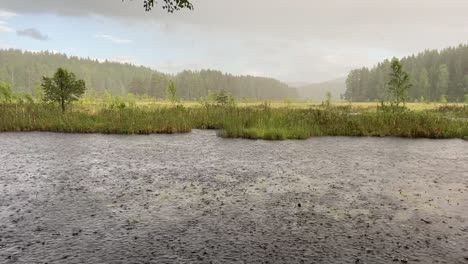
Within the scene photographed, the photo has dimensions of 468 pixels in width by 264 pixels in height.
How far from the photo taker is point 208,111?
78.9 feet

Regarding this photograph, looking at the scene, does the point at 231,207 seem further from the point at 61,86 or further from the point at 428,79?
the point at 428,79

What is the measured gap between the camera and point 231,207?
6.57 m

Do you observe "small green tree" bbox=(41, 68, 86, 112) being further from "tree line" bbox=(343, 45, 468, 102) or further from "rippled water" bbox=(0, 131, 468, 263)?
"tree line" bbox=(343, 45, 468, 102)

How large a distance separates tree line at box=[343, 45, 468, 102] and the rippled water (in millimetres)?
97452

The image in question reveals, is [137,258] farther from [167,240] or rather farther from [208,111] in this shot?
[208,111]

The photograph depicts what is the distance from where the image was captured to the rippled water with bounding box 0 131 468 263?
4668mm

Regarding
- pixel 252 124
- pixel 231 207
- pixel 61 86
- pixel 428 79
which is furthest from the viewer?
pixel 428 79

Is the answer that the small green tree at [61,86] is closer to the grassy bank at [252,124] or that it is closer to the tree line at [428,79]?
the grassy bank at [252,124]

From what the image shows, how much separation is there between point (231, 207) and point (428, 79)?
12941 centimetres

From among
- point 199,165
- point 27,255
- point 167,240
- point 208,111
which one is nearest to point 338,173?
point 199,165

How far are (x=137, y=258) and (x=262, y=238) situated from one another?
1668mm

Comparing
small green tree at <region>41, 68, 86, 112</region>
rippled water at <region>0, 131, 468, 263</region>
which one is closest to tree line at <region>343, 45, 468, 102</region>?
small green tree at <region>41, 68, 86, 112</region>

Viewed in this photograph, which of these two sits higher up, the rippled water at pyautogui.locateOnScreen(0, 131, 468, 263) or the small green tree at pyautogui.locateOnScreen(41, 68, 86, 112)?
the small green tree at pyautogui.locateOnScreen(41, 68, 86, 112)

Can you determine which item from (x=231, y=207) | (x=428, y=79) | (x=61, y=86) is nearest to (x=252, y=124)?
(x=231, y=207)
